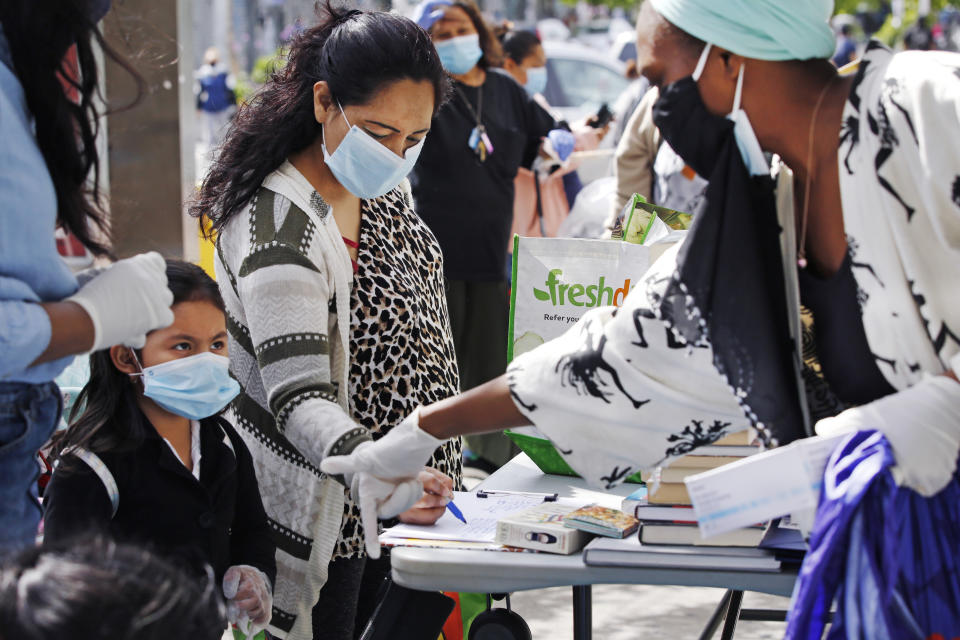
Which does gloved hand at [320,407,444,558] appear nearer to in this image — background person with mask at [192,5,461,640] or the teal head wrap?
background person with mask at [192,5,461,640]

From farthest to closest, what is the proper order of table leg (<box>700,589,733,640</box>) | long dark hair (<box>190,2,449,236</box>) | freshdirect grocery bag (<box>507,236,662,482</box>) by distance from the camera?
table leg (<box>700,589,733,640</box>), freshdirect grocery bag (<box>507,236,662,482</box>), long dark hair (<box>190,2,449,236</box>)

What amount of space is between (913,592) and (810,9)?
782 millimetres

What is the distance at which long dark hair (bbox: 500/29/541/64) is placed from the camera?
21.2ft

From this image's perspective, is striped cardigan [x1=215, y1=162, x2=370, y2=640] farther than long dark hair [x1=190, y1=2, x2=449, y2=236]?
No

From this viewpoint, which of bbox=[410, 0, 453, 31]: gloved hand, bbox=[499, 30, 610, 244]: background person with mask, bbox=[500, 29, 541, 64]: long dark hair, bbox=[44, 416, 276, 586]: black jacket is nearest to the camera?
bbox=[44, 416, 276, 586]: black jacket

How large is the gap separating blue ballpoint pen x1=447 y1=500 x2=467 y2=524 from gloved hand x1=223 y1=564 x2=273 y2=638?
38cm

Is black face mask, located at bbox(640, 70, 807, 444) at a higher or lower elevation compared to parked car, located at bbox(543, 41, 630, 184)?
higher

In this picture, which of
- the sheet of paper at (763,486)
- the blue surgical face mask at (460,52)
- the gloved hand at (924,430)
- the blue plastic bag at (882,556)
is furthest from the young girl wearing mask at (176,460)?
the blue surgical face mask at (460,52)

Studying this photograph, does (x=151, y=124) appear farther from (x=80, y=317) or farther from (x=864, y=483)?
(x=864, y=483)

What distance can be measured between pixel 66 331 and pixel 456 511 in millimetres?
824

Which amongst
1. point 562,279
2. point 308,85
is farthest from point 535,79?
point 308,85

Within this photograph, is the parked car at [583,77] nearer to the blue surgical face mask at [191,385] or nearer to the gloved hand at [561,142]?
the gloved hand at [561,142]

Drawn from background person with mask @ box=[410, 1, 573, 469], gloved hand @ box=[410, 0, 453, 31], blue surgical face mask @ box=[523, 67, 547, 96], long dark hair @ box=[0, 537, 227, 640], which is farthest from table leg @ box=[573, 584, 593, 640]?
blue surgical face mask @ box=[523, 67, 547, 96]

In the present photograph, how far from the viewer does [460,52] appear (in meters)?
4.59
